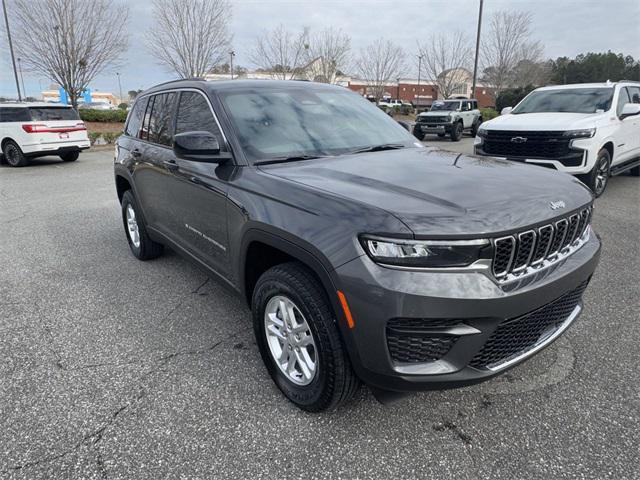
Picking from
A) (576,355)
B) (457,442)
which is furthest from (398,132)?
(457,442)

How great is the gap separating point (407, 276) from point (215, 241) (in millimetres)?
1647

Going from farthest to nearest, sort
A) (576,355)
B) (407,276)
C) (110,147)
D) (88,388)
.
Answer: (110,147) < (576,355) < (88,388) < (407,276)

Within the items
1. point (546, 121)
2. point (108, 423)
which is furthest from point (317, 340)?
point (546, 121)

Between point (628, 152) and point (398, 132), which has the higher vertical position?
point (398, 132)

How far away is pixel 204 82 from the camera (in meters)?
3.38

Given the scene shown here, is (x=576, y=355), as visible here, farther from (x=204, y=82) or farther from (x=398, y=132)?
(x=204, y=82)

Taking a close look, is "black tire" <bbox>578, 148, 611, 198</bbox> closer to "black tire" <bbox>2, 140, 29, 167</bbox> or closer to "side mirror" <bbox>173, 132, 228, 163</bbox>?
"side mirror" <bbox>173, 132, 228, 163</bbox>

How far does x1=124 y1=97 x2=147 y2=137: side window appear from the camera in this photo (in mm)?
4578

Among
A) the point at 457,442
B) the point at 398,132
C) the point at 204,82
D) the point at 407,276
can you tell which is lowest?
the point at 457,442

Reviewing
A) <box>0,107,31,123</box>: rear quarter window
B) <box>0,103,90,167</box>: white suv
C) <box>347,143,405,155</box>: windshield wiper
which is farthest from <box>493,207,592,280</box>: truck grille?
<box>0,107,31,123</box>: rear quarter window

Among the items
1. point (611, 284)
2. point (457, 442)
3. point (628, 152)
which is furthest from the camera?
point (628, 152)

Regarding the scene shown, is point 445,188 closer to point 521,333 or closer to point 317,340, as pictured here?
point 521,333

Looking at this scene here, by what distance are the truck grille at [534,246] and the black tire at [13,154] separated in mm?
14743

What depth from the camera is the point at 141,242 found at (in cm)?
480
